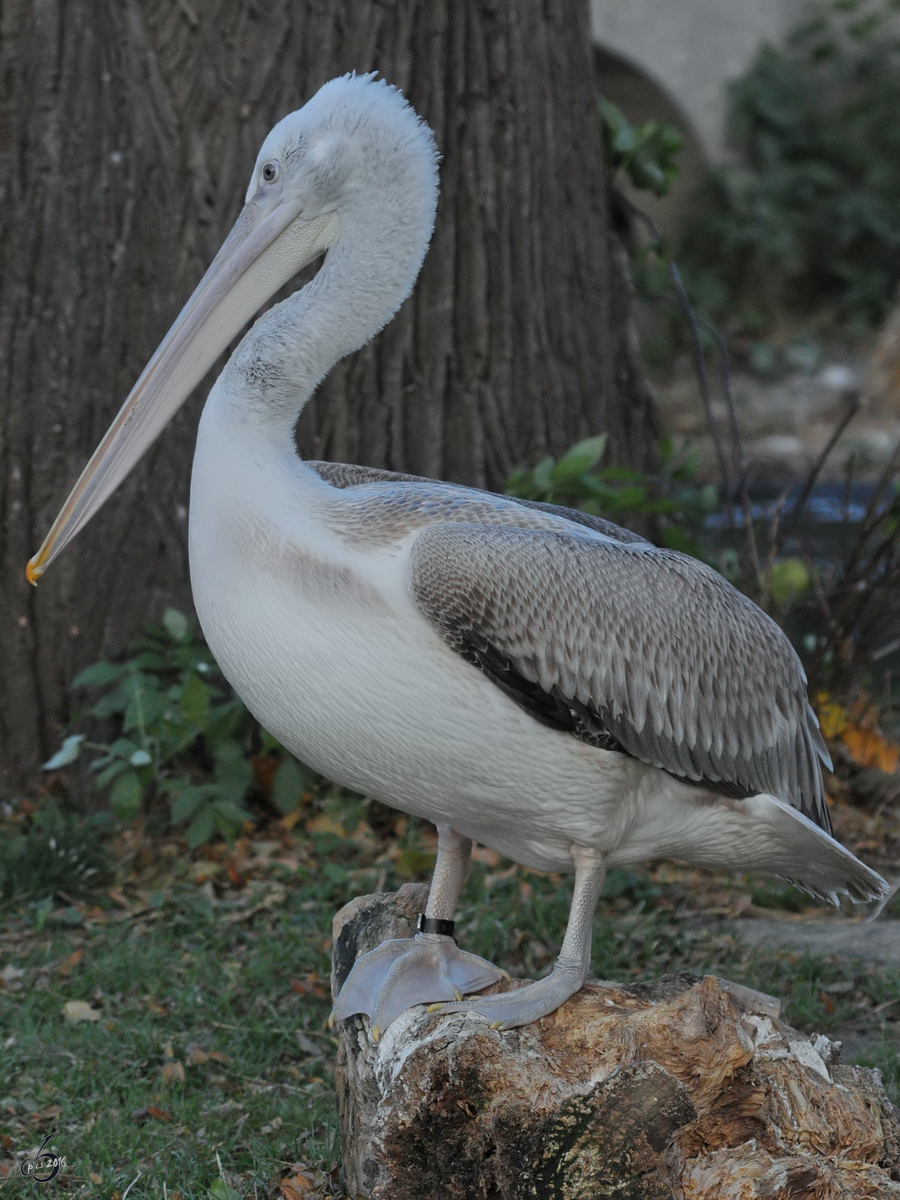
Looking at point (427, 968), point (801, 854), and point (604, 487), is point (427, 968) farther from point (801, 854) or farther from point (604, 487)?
point (604, 487)

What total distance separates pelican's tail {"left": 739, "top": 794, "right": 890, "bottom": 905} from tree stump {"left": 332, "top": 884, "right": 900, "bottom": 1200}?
488mm

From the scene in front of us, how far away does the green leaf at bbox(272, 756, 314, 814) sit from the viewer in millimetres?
4277

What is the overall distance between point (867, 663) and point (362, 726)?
3.11 meters

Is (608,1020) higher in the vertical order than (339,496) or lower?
lower

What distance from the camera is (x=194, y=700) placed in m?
4.07

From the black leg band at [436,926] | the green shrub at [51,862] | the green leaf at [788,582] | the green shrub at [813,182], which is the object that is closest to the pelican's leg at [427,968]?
the black leg band at [436,926]

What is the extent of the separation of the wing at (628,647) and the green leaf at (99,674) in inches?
81.0

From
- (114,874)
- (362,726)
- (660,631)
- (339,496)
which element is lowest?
(114,874)

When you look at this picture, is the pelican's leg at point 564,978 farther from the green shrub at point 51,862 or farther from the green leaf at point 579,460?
the green shrub at point 51,862

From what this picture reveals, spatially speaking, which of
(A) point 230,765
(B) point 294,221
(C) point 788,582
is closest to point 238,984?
(A) point 230,765

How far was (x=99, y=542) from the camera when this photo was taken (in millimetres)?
4359

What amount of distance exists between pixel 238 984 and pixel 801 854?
5.16 ft

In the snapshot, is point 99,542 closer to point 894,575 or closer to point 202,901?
point 202,901

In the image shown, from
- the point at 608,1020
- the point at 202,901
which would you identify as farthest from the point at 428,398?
the point at 608,1020
